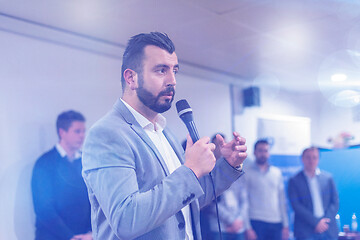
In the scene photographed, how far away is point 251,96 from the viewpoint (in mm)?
6113

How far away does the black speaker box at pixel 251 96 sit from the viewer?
609 centimetres

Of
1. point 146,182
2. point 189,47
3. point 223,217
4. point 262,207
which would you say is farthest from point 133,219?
point 262,207

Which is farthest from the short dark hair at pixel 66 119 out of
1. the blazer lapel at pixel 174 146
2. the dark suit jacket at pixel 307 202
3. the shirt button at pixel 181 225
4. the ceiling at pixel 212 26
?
the dark suit jacket at pixel 307 202

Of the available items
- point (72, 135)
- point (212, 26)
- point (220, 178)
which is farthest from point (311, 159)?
point (220, 178)

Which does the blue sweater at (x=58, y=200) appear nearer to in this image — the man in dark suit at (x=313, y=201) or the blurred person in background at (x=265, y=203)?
the blurred person in background at (x=265, y=203)

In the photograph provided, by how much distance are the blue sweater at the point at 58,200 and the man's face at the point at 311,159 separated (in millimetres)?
2626

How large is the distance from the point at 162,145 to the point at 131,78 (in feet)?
0.86

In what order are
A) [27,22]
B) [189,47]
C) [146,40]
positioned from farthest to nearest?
[189,47], [27,22], [146,40]

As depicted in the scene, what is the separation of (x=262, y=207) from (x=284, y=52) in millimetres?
1919


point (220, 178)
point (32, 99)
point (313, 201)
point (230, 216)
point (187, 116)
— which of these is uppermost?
point (32, 99)

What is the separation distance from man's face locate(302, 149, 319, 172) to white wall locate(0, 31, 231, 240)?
2330 millimetres

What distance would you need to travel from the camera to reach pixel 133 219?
105 centimetres

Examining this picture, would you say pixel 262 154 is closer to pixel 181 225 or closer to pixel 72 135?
pixel 72 135

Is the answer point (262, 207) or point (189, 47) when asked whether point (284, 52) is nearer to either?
point (189, 47)
